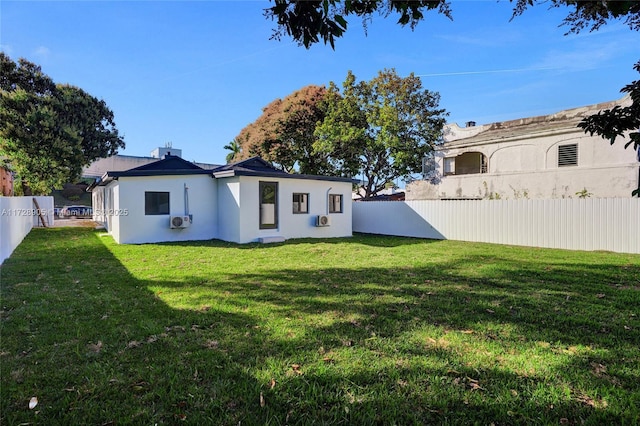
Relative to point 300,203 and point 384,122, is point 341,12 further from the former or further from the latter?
point 384,122

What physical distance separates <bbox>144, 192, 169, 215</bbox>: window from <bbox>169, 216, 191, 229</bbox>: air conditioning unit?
489 mm

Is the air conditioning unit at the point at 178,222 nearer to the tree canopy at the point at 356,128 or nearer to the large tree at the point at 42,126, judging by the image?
the tree canopy at the point at 356,128

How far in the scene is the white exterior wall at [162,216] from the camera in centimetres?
1134

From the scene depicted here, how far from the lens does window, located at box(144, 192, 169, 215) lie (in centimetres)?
1168

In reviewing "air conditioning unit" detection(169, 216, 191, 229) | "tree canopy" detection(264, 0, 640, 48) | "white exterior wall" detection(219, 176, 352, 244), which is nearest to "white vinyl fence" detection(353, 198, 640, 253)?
"white exterior wall" detection(219, 176, 352, 244)

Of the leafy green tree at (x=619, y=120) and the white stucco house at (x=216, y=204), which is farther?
the white stucco house at (x=216, y=204)

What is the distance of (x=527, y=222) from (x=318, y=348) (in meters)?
10.7

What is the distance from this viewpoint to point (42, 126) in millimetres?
16844

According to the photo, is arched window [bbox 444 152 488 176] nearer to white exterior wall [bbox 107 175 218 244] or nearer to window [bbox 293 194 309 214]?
window [bbox 293 194 309 214]

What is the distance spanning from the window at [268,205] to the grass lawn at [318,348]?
5956 mm

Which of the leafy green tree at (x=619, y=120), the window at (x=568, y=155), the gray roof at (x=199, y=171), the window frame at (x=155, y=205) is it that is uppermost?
the window at (x=568, y=155)

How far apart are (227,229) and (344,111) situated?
1080 cm

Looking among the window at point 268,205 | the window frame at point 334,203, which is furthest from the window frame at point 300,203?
the window frame at point 334,203

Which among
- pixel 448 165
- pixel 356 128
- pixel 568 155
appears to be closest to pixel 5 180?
pixel 356 128
